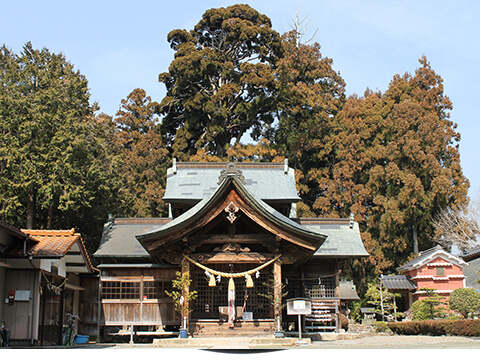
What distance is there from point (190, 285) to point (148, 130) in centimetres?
2752

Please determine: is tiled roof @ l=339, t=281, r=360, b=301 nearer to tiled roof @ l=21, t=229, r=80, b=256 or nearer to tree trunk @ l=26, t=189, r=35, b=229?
tiled roof @ l=21, t=229, r=80, b=256

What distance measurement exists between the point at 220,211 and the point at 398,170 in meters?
23.1

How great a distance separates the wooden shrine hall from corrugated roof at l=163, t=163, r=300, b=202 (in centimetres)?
5

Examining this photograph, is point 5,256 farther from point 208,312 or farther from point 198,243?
point 208,312

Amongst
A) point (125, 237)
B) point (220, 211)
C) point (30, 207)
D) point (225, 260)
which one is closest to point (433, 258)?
point (225, 260)

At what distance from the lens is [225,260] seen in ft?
55.7

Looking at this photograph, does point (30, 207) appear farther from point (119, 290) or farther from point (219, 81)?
point (219, 81)

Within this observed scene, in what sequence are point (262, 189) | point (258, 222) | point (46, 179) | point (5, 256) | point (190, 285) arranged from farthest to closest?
point (46, 179)
point (262, 189)
point (190, 285)
point (258, 222)
point (5, 256)

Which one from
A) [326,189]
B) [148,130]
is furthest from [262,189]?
[148,130]

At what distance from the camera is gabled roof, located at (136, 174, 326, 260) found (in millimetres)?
16172

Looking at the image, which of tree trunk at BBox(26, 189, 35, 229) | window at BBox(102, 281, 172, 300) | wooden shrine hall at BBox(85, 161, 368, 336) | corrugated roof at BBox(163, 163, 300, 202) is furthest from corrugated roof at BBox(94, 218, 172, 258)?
tree trunk at BBox(26, 189, 35, 229)

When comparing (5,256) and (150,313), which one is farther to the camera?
(150,313)

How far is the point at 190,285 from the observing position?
1769 centimetres

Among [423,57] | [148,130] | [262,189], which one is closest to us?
[262,189]
